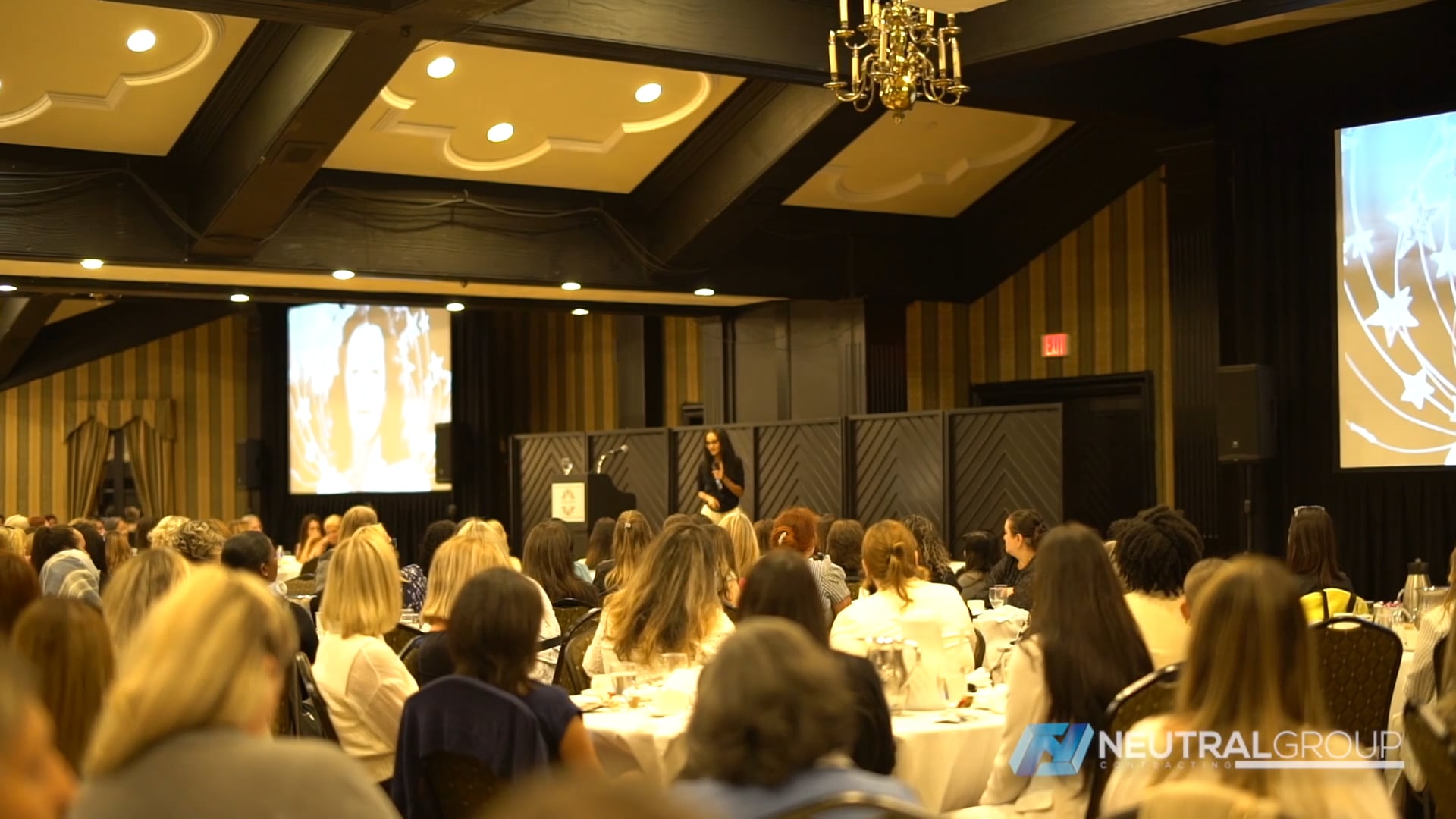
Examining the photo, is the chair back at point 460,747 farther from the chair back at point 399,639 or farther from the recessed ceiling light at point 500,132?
the recessed ceiling light at point 500,132

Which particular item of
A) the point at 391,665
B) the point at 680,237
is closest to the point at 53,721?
the point at 391,665

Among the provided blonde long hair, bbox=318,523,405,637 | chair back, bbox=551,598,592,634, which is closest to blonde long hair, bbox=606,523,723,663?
blonde long hair, bbox=318,523,405,637

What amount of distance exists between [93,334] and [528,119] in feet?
35.2

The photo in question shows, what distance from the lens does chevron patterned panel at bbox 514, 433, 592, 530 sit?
15305 millimetres

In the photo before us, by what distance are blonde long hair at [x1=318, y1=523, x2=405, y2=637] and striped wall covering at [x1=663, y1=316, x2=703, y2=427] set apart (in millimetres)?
12212

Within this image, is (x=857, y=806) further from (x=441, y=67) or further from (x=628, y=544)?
(x=441, y=67)

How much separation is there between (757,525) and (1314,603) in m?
3.80

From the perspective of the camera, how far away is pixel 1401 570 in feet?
33.4

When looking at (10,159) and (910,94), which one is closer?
(910,94)

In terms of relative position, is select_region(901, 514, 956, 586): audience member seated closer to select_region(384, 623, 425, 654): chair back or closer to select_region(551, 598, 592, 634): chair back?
select_region(551, 598, 592, 634): chair back

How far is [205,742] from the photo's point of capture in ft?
6.16

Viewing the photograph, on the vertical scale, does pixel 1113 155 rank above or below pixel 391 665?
above

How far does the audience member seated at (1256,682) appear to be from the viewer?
7.62 ft

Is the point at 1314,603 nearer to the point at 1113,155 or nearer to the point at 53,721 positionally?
the point at 53,721
